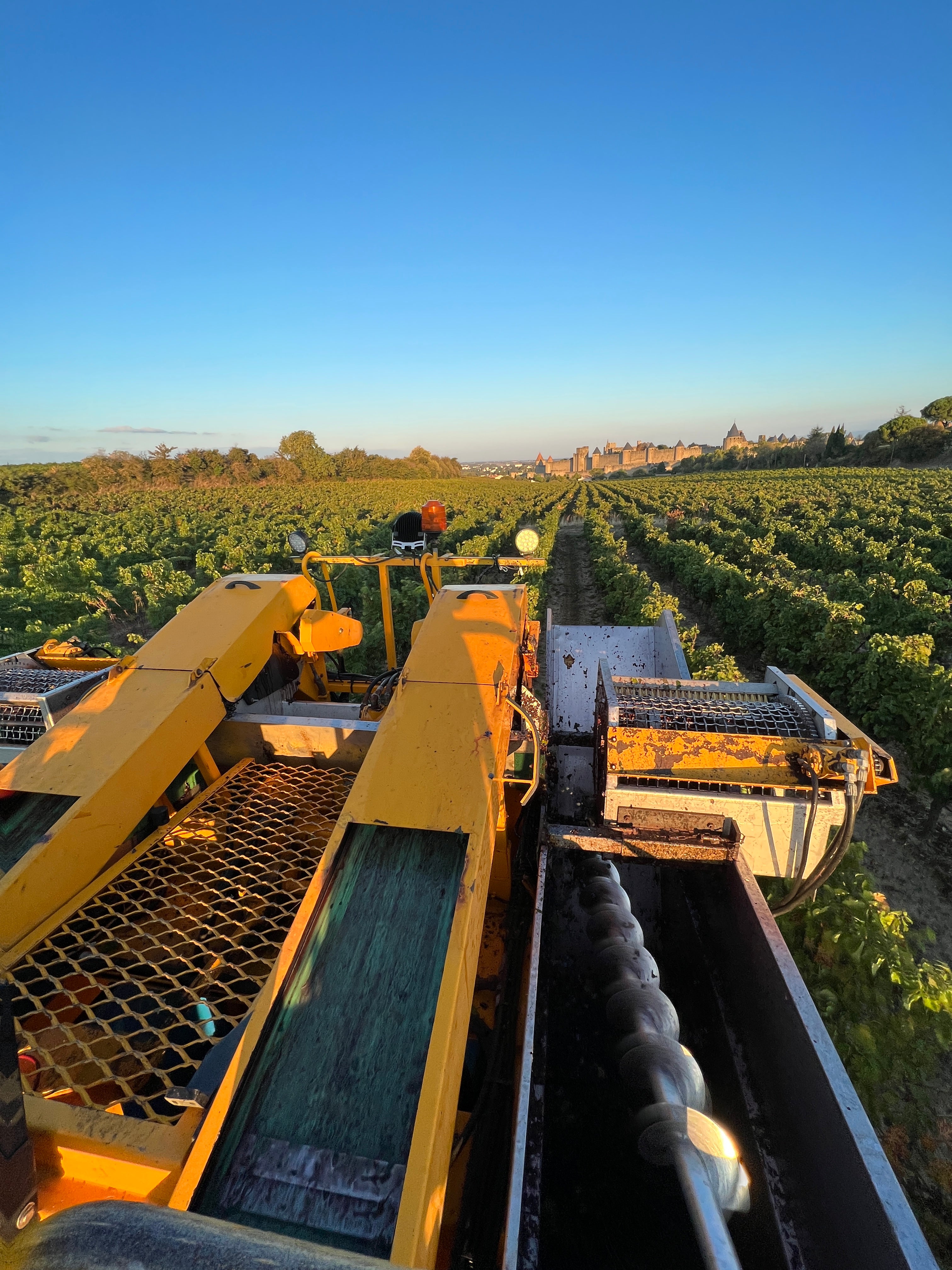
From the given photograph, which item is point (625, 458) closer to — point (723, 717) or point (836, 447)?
point (836, 447)

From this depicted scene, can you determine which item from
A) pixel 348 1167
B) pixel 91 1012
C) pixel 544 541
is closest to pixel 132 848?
pixel 91 1012

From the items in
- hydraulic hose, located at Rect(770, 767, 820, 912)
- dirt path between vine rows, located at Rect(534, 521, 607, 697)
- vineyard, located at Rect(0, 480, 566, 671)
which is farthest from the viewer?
dirt path between vine rows, located at Rect(534, 521, 607, 697)

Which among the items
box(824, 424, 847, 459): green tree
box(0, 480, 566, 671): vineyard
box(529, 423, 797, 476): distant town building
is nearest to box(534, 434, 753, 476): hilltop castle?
box(529, 423, 797, 476): distant town building

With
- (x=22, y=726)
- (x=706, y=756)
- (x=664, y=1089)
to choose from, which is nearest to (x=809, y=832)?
(x=706, y=756)

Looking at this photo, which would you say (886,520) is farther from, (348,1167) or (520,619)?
(348,1167)

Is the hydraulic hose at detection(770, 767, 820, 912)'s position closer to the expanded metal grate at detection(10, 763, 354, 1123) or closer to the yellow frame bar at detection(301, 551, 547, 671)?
the yellow frame bar at detection(301, 551, 547, 671)

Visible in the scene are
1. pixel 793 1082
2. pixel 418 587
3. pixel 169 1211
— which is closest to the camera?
pixel 169 1211

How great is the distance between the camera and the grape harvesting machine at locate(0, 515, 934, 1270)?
49.1 inches

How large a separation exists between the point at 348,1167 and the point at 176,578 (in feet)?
54.8

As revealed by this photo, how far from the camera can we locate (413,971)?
1.60 m

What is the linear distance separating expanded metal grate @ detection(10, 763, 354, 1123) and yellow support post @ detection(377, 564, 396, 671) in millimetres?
2140

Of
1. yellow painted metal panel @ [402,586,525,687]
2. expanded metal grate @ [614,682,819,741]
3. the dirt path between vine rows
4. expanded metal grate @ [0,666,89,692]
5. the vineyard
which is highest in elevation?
yellow painted metal panel @ [402,586,525,687]

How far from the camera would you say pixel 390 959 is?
1.64 meters

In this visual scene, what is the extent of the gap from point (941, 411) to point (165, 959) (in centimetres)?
8922
